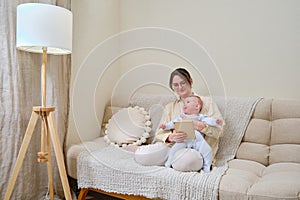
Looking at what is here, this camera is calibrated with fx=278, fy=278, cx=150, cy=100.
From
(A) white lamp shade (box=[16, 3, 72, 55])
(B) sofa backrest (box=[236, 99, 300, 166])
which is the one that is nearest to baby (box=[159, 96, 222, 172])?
(B) sofa backrest (box=[236, 99, 300, 166])

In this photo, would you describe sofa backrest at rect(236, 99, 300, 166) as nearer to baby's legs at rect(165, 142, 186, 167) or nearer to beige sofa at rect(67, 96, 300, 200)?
beige sofa at rect(67, 96, 300, 200)

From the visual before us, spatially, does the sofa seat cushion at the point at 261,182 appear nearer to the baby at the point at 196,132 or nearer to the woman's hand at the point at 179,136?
the baby at the point at 196,132

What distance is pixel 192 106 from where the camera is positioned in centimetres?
184

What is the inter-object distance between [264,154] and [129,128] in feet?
3.22

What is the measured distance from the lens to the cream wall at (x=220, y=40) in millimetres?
2152

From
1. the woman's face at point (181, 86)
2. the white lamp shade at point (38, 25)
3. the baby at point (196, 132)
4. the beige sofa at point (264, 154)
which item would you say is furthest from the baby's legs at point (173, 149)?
the white lamp shade at point (38, 25)

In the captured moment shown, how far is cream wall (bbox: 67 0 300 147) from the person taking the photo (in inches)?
84.7

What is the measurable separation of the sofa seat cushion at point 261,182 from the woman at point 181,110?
0.75 ft

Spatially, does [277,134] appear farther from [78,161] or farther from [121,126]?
[78,161]

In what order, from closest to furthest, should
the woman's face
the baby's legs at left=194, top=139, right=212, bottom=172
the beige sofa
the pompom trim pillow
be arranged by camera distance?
the beige sofa
the baby's legs at left=194, top=139, right=212, bottom=172
the woman's face
the pompom trim pillow

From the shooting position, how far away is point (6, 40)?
1708mm

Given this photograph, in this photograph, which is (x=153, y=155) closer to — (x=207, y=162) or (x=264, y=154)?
(x=207, y=162)

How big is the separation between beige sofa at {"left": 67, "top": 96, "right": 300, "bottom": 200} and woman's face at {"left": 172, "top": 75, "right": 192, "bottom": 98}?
19.8 inches

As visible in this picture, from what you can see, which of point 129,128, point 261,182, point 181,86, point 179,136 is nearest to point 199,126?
point 179,136
